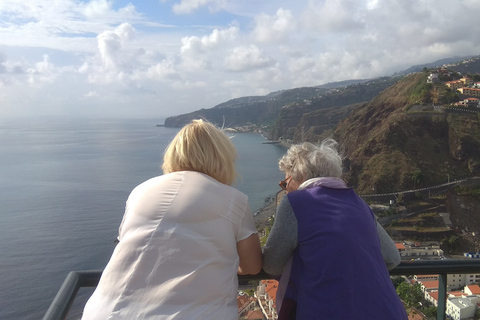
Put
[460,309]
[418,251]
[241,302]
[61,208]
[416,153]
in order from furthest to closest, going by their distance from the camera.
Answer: [416,153], [61,208], [418,251], [460,309], [241,302]

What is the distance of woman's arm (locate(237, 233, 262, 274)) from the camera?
1.19 metres

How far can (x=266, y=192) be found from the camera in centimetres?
2992

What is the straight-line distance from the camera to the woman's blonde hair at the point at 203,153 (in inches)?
49.1

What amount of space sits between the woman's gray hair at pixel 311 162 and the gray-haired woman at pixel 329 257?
5 cm

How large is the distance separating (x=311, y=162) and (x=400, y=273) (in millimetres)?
528

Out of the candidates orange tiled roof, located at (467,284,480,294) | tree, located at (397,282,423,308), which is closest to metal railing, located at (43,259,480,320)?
tree, located at (397,282,423,308)

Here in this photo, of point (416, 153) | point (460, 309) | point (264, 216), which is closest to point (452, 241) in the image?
point (264, 216)

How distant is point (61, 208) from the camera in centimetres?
2252

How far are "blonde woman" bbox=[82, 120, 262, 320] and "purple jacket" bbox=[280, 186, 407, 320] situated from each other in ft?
0.56

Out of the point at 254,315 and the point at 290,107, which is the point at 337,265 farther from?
the point at 290,107

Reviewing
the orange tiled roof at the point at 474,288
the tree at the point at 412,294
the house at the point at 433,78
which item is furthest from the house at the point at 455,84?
the tree at the point at 412,294

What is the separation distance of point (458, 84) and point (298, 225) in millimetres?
39864

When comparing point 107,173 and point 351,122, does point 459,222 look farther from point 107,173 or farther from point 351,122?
point 107,173

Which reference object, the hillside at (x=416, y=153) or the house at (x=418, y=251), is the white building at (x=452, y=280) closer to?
the house at (x=418, y=251)
